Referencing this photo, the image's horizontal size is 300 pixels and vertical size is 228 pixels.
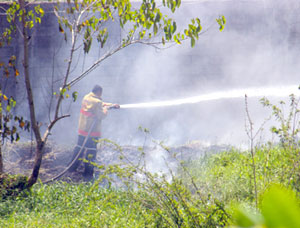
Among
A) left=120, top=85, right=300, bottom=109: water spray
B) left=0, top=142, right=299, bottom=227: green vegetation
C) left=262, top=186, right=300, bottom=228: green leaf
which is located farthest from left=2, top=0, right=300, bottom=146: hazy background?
left=262, top=186, right=300, bottom=228: green leaf

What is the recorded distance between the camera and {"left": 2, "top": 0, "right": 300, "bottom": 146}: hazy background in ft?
32.2

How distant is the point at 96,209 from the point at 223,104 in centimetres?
671

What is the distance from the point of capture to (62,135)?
10203 mm

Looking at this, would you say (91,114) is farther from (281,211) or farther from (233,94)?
(281,211)

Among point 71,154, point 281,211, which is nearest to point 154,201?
point 281,211

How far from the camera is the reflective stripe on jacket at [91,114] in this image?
747 centimetres

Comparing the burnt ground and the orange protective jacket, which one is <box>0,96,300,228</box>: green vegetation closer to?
the burnt ground

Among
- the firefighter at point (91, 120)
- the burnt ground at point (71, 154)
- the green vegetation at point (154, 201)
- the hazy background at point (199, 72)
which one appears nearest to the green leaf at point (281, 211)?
the green vegetation at point (154, 201)

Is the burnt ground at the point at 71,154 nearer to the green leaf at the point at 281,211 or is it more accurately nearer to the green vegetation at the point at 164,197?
the green vegetation at the point at 164,197

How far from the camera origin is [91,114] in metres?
7.52

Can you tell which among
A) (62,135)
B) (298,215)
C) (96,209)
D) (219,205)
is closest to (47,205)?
(96,209)

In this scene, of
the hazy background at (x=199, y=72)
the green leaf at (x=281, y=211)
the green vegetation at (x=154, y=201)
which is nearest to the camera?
the green leaf at (x=281, y=211)

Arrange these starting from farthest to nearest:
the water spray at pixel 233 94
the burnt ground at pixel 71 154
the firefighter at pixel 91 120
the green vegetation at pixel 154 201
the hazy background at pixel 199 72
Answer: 1. the water spray at pixel 233 94
2. the hazy background at pixel 199 72
3. the firefighter at pixel 91 120
4. the burnt ground at pixel 71 154
5. the green vegetation at pixel 154 201

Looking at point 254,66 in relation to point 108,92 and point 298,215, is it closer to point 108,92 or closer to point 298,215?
point 108,92
